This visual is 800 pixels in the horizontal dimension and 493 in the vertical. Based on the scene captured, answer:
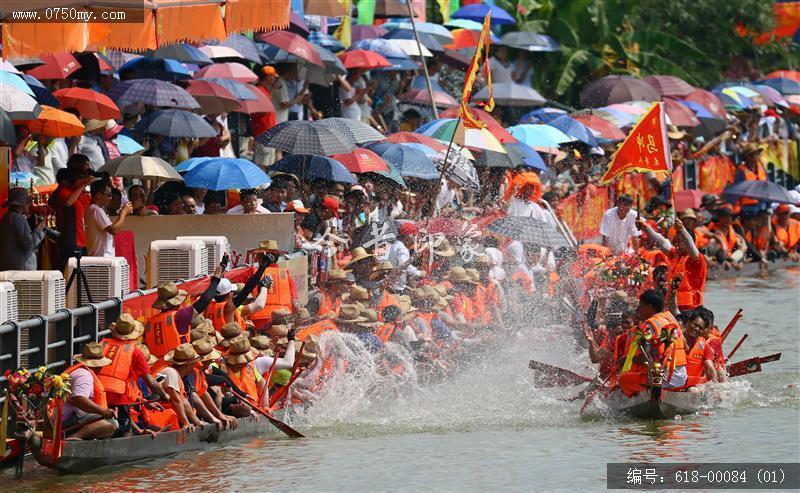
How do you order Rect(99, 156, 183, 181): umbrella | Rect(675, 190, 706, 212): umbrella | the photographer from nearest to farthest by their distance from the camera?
the photographer → Rect(99, 156, 183, 181): umbrella → Rect(675, 190, 706, 212): umbrella

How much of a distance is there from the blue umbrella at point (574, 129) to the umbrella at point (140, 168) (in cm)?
869

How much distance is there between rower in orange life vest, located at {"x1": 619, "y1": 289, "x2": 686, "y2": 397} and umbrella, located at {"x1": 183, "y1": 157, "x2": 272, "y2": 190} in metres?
4.15

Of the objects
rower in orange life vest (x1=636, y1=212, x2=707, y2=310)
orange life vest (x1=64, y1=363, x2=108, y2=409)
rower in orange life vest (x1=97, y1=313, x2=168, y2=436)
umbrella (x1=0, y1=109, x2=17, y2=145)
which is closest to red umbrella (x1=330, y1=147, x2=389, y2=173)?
rower in orange life vest (x1=636, y1=212, x2=707, y2=310)

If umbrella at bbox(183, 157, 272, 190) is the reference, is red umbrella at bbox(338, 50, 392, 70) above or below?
above

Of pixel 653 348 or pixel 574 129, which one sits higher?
pixel 574 129

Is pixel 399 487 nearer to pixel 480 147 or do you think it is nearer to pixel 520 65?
pixel 480 147

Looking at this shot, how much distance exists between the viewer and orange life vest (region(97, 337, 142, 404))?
12.5 m

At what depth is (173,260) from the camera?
50.0 feet

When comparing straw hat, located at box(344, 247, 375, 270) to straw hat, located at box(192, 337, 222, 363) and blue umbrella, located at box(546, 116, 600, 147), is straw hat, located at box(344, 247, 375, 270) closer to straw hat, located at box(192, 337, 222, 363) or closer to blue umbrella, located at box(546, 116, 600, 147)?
Answer: straw hat, located at box(192, 337, 222, 363)

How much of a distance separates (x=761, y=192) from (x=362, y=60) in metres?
7.84

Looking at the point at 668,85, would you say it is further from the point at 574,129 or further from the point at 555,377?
the point at 555,377

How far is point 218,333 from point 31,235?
1.75m

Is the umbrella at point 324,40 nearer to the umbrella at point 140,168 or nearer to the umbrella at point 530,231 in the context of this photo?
the umbrella at point 530,231

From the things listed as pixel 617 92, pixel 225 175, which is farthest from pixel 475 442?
pixel 617 92
